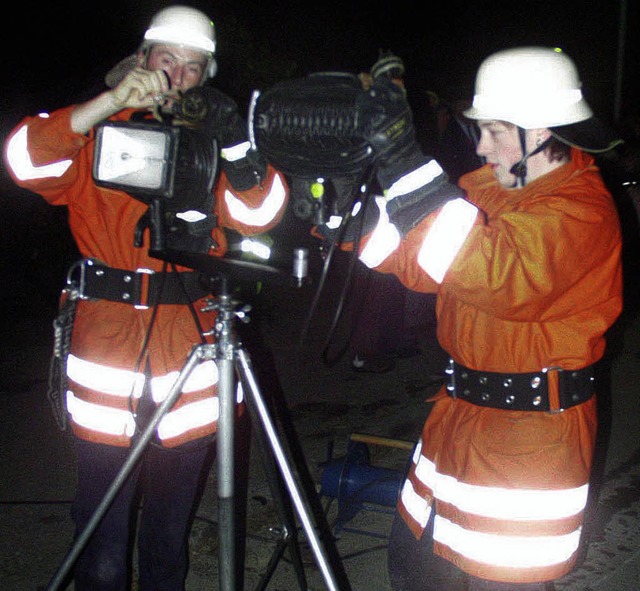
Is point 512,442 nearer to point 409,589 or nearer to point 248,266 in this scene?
point 409,589

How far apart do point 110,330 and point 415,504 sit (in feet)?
3.41

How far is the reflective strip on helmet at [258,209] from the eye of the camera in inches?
90.5

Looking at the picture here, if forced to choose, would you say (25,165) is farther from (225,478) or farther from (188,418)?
(225,478)

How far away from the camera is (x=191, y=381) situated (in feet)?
7.15

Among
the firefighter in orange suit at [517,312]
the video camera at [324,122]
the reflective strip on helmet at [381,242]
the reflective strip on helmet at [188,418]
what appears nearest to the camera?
the video camera at [324,122]

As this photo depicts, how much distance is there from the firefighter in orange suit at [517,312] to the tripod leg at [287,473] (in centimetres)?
31

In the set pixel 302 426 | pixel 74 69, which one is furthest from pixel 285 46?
pixel 302 426

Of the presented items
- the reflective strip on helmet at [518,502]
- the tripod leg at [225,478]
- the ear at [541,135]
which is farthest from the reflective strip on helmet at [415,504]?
the ear at [541,135]

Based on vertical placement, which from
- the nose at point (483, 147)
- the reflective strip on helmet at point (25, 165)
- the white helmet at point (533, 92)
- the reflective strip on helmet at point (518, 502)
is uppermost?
the white helmet at point (533, 92)

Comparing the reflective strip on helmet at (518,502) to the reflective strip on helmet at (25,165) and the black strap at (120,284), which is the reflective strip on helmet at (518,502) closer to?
the black strap at (120,284)

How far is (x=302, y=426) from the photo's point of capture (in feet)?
14.9

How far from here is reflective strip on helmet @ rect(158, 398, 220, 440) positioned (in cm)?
214

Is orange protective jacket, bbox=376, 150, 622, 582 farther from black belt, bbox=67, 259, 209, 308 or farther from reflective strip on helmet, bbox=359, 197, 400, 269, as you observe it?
black belt, bbox=67, 259, 209, 308

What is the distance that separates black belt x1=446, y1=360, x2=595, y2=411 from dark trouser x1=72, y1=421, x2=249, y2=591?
90cm
